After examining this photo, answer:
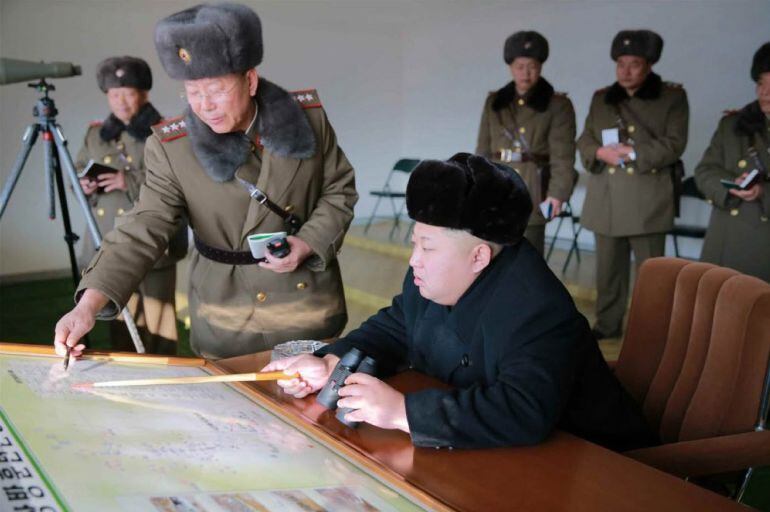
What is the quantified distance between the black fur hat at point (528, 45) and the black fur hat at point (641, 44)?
414 mm

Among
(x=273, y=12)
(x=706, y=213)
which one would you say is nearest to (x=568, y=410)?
(x=706, y=213)

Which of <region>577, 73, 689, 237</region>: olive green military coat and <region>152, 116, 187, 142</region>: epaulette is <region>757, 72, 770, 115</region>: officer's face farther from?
<region>152, 116, 187, 142</region>: epaulette

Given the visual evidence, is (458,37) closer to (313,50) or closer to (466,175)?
(313,50)

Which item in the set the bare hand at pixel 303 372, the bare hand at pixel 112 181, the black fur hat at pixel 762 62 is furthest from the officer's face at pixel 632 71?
the bare hand at pixel 303 372

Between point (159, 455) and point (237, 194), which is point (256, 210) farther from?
point (159, 455)

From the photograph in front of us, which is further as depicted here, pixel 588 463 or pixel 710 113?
pixel 710 113

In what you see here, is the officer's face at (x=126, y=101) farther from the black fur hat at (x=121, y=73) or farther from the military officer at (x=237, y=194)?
the military officer at (x=237, y=194)

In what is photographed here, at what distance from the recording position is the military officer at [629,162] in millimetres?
3793

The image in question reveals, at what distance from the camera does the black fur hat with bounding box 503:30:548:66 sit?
3.94 metres

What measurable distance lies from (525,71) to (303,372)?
3.15m

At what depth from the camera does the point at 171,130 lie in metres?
1.86

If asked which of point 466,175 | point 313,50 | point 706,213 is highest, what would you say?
point 313,50

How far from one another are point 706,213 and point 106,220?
14.5 feet

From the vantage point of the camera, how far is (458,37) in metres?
7.63
